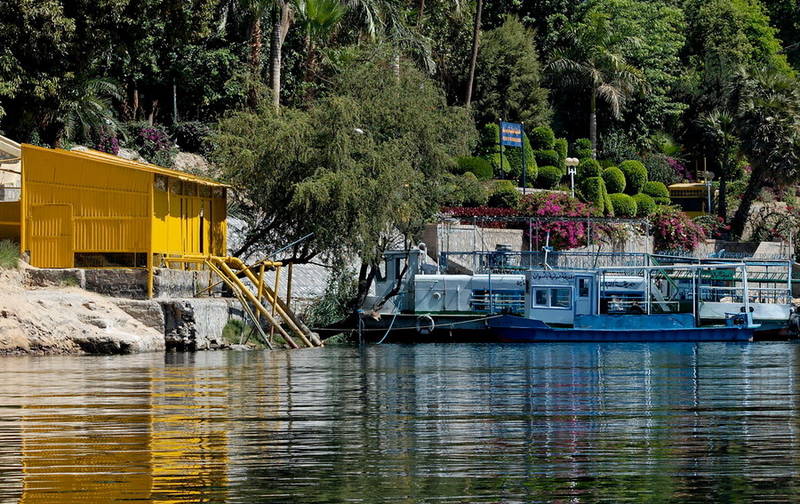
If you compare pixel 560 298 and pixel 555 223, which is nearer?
pixel 560 298

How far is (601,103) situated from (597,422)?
195ft

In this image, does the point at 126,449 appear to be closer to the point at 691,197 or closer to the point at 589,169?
the point at 589,169

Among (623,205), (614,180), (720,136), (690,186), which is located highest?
(720,136)

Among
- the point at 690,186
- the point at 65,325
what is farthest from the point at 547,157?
the point at 65,325

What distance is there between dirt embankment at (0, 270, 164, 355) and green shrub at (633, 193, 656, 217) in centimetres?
3432

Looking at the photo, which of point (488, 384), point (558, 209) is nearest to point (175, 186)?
point (488, 384)

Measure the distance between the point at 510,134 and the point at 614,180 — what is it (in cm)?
873

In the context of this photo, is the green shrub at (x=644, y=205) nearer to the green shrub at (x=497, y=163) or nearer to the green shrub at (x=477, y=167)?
the green shrub at (x=497, y=163)

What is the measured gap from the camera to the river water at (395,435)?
432 inches

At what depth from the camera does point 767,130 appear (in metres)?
62.7

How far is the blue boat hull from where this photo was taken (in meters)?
41.7

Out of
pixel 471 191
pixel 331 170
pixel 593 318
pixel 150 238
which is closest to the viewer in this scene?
pixel 150 238

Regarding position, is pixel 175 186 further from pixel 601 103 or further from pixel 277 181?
pixel 601 103

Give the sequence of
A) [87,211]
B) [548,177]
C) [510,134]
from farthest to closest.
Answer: [548,177], [510,134], [87,211]
